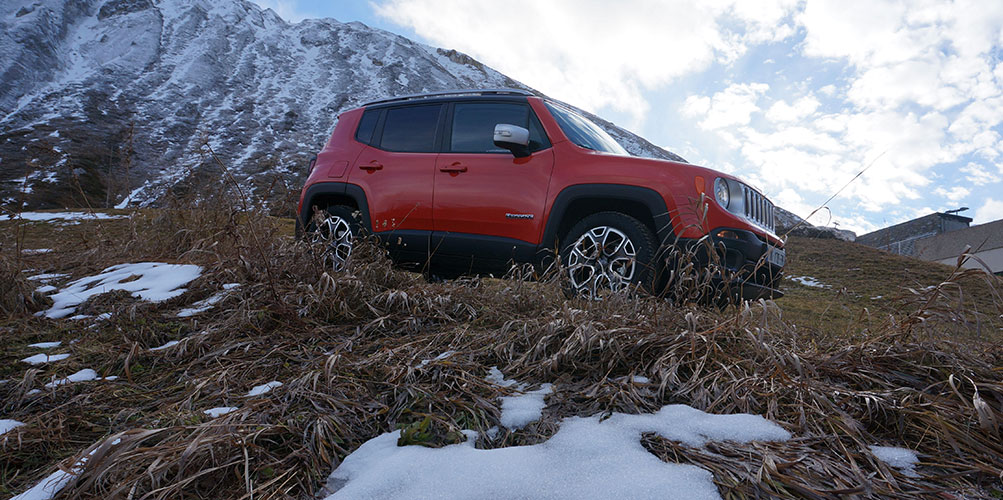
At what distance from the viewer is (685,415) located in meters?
1.59

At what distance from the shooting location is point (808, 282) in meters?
8.67

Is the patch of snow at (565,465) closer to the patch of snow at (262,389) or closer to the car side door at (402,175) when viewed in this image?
the patch of snow at (262,389)

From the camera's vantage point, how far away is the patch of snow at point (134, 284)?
3.51 m

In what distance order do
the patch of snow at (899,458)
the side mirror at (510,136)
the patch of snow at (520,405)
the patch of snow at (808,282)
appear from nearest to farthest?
the patch of snow at (899,458), the patch of snow at (520,405), the side mirror at (510,136), the patch of snow at (808,282)

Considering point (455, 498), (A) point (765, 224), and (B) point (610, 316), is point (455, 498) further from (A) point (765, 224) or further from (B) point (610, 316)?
(A) point (765, 224)

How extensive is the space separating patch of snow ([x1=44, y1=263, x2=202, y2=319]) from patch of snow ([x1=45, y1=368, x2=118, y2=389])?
1.06m

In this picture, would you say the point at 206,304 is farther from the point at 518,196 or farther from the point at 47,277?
A: the point at 47,277

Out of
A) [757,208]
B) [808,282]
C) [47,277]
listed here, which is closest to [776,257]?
[757,208]

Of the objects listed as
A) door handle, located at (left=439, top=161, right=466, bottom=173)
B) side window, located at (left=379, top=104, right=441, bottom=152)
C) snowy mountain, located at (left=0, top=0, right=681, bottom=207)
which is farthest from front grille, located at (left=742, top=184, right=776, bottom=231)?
snowy mountain, located at (left=0, top=0, right=681, bottom=207)

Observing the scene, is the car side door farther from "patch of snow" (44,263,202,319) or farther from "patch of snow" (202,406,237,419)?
"patch of snow" (202,406,237,419)

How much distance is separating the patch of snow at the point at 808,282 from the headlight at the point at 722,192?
575cm

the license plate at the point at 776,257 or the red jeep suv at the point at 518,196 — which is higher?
the red jeep suv at the point at 518,196

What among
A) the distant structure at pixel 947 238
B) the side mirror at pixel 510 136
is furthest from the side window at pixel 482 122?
the distant structure at pixel 947 238

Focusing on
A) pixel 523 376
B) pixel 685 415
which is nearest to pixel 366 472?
pixel 523 376
